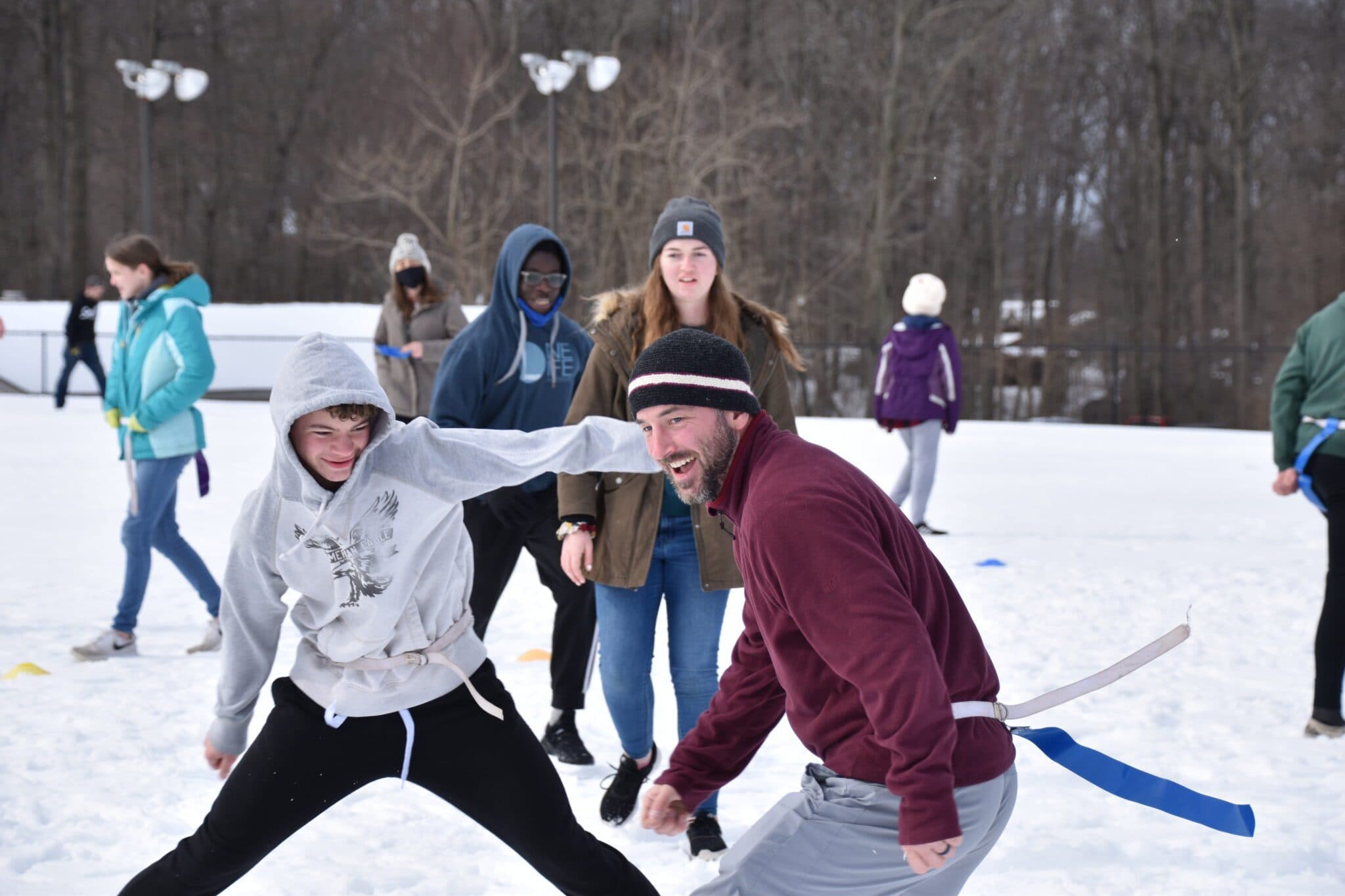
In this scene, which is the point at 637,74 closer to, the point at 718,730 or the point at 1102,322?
the point at 1102,322

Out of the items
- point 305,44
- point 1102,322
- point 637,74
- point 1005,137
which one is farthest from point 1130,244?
point 305,44

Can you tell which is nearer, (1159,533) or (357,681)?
(357,681)

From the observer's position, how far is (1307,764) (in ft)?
14.5

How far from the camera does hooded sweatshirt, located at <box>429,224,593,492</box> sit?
14.9 ft

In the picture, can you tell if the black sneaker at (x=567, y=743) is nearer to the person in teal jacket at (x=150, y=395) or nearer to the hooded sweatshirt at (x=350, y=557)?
the hooded sweatshirt at (x=350, y=557)

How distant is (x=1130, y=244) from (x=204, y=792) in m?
33.6

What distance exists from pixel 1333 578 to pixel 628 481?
267 centimetres

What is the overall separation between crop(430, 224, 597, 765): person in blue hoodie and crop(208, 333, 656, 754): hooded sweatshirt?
1.64 m

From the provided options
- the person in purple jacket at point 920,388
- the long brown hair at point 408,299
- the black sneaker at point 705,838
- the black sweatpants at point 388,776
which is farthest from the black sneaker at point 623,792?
the person in purple jacket at point 920,388

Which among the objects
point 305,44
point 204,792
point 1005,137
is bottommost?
point 204,792

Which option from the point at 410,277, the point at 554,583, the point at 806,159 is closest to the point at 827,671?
the point at 554,583

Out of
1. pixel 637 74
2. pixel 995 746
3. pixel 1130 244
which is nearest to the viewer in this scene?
pixel 995 746

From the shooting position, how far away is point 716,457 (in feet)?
7.41

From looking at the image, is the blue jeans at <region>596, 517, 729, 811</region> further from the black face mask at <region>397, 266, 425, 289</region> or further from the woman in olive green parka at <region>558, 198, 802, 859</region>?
the black face mask at <region>397, 266, 425, 289</region>
